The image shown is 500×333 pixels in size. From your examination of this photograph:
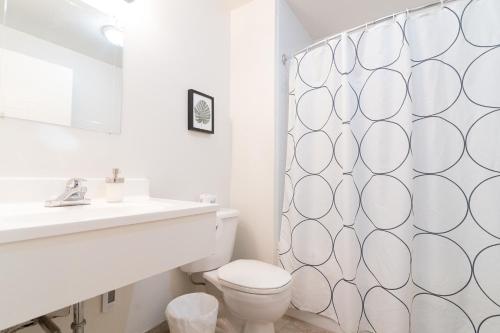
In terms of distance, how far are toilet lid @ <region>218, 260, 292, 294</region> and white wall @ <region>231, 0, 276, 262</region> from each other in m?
0.32

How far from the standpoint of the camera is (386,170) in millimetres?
1168

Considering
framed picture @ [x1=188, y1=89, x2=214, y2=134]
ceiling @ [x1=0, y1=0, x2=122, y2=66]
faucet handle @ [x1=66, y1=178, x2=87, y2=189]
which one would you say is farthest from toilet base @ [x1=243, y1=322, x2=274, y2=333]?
ceiling @ [x1=0, y1=0, x2=122, y2=66]

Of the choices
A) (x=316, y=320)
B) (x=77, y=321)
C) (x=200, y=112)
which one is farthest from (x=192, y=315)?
(x=200, y=112)

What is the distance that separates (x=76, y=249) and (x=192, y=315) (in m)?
0.78

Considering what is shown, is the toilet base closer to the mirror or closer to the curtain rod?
the mirror

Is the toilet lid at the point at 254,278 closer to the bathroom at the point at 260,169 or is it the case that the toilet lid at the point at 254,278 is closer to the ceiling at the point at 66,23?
the bathroom at the point at 260,169

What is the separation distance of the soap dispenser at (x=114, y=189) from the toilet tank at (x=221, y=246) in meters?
0.52

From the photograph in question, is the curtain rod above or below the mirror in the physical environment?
above

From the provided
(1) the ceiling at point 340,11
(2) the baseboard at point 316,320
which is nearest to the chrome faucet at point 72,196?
(2) the baseboard at point 316,320

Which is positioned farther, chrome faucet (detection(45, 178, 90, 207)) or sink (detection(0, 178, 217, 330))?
chrome faucet (detection(45, 178, 90, 207))

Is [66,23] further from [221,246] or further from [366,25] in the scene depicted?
[366,25]

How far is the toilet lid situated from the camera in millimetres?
1067

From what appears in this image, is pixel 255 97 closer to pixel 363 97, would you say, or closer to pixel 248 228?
pixel 363 97

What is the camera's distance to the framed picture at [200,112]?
1.43 m
